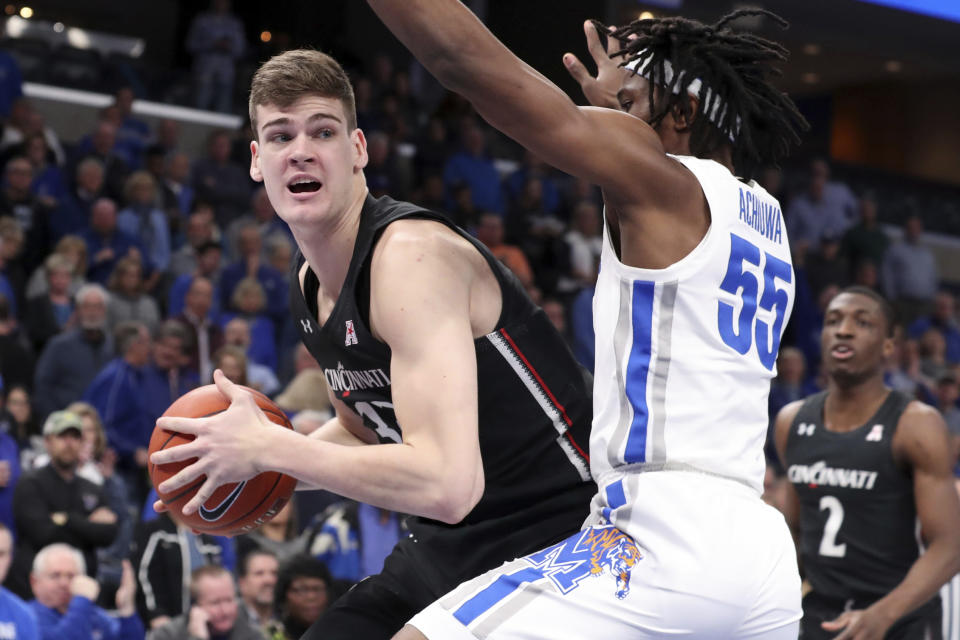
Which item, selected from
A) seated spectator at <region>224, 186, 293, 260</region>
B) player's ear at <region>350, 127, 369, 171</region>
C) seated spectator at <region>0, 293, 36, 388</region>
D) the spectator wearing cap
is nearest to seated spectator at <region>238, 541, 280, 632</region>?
the spectator wearing cap

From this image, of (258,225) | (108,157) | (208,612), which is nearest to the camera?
(208,612)

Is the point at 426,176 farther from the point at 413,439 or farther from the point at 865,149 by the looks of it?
the point at 865,149

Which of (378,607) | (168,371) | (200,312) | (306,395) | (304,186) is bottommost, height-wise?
(378,607)

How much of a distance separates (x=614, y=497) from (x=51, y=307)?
6.42 metres

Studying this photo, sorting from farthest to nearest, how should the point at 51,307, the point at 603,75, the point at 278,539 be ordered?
the point at 51,307
the point at 278,539
the point at 603,75

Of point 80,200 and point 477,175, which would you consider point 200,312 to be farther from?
point 477,175

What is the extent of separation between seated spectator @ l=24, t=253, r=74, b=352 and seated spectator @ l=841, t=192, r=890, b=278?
28.5 feet

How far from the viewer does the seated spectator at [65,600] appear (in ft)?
19.8

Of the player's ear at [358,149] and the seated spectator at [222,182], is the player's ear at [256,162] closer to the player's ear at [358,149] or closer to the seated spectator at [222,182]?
the player's ear at [358,149]

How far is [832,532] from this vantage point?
5.08m

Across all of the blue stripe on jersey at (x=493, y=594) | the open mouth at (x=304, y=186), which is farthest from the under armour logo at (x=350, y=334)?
the blue stripe on jersey at (x=493, y=594)

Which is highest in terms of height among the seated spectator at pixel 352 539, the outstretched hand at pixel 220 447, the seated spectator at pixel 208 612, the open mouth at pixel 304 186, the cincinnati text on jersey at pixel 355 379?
the open mouth at pixel 304 186

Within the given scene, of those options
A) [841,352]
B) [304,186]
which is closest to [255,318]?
[841,352]

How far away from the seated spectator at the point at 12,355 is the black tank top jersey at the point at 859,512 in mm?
4951
